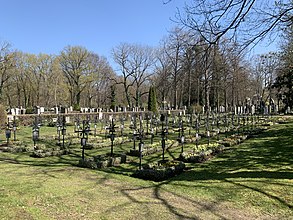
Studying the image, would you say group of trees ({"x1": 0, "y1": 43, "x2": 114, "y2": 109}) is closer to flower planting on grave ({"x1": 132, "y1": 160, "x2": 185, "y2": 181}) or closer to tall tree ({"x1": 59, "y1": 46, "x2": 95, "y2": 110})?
tall tree ({"x1": 59, "y1": 46, "x2": 95, "y2": 110})

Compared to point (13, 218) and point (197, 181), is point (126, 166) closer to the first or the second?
point (197, 181)

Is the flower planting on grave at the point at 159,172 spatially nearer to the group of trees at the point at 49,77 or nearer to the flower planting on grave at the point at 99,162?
the flower planting on grave at the point at 99,162

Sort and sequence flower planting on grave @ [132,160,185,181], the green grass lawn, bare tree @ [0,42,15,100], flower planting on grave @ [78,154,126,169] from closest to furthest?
the green grass lawn, flower planting on grave @ [132,160,185,181], flower planting on grave @ [78,154,126,169], bare tree @ [0,42,15,100]

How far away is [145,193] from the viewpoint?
5996mm

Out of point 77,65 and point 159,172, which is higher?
point 77,65

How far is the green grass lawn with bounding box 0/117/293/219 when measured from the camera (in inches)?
186

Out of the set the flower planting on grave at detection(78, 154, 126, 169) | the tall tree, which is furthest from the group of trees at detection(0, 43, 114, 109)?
the flower planting on grave at detection(78, 154, 126, 169)

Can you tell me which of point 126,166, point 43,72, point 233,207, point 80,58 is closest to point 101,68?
point 80,58

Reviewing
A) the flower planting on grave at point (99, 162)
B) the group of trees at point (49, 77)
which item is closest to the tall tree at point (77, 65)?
the group of trees at point (49, 77)

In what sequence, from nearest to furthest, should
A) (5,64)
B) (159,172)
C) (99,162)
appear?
1. (159,172)
2. (99,162)
3. (5,64)

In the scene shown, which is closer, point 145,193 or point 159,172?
point 145,193

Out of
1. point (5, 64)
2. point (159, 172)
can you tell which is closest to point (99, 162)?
point (159, 172)

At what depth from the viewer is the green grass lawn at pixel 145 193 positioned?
186 inches

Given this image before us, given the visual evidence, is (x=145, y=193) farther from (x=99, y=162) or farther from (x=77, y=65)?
(x=77, y=65)
